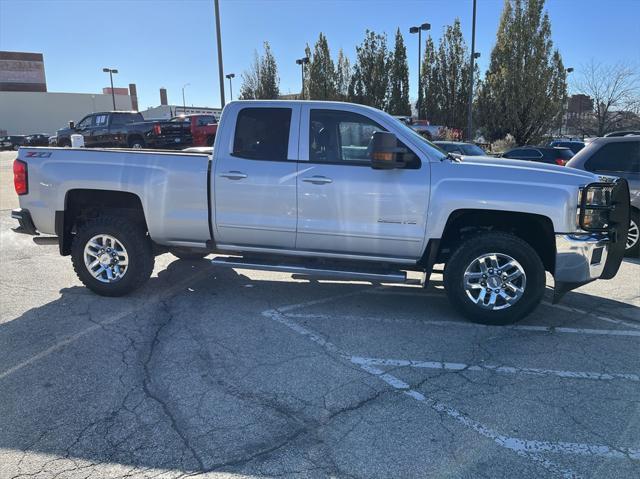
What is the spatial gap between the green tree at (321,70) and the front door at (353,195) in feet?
106

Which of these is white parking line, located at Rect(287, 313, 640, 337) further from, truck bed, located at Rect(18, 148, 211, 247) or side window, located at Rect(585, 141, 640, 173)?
side window, located at Rect(585, 141, 640, 173)

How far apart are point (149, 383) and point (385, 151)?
2.74m

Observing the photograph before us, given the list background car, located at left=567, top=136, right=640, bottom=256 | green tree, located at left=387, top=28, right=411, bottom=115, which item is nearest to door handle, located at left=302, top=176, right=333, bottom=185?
background car, located at left=567, top=136, right=640, bottom=256

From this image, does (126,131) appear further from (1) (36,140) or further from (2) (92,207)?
(1) (36,140)

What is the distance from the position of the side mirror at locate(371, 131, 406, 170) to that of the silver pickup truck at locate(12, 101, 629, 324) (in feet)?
0.04

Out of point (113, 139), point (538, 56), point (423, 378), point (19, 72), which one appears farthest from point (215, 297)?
point (19, 72)

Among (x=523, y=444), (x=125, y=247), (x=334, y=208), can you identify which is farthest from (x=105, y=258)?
(x=523, y=444)

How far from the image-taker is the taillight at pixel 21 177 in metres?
5.36

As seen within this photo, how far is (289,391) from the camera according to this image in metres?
3.52

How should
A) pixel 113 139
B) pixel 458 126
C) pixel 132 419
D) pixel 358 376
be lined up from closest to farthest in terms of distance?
pixel 132 419 < pixel 358 376 < pixel 113 139 < pixel 458 126

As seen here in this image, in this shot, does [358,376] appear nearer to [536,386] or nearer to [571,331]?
[536,386]

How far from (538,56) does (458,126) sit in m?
9.36

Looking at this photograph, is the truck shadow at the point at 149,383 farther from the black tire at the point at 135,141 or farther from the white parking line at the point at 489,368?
the black tire at the point at 135,141

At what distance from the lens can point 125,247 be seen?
→ 5332mm
